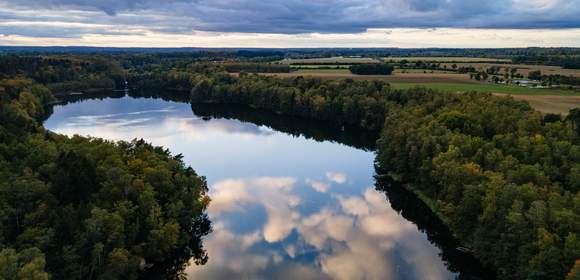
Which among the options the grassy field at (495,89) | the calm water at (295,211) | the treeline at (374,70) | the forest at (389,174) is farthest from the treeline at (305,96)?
the forest at (389,174)

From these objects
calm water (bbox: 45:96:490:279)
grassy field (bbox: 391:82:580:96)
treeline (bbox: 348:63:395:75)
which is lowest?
calm water (bbox: 45:96:490:279)

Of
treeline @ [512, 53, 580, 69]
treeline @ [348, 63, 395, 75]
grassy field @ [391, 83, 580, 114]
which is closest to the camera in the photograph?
grassy field @ [391, 83, 580, 114]

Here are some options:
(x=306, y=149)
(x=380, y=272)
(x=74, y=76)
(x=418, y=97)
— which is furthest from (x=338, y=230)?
(x=74, y=76)

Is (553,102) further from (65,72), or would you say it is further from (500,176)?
(65,72)

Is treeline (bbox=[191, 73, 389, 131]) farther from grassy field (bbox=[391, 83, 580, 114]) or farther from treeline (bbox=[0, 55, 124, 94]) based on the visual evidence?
treeline (bbox=[0, 55, 124, 94])

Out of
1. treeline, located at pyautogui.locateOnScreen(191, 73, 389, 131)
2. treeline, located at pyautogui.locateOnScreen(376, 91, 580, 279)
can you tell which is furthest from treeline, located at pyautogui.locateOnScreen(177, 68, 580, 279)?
treeline, located at pyautogui.locateOnScreen(191, 73, 389, 131)

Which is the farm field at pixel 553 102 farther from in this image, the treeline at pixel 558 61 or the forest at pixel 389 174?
the treeline at pixel 558 61

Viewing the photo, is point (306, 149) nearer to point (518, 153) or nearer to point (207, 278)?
point (518, 153)
